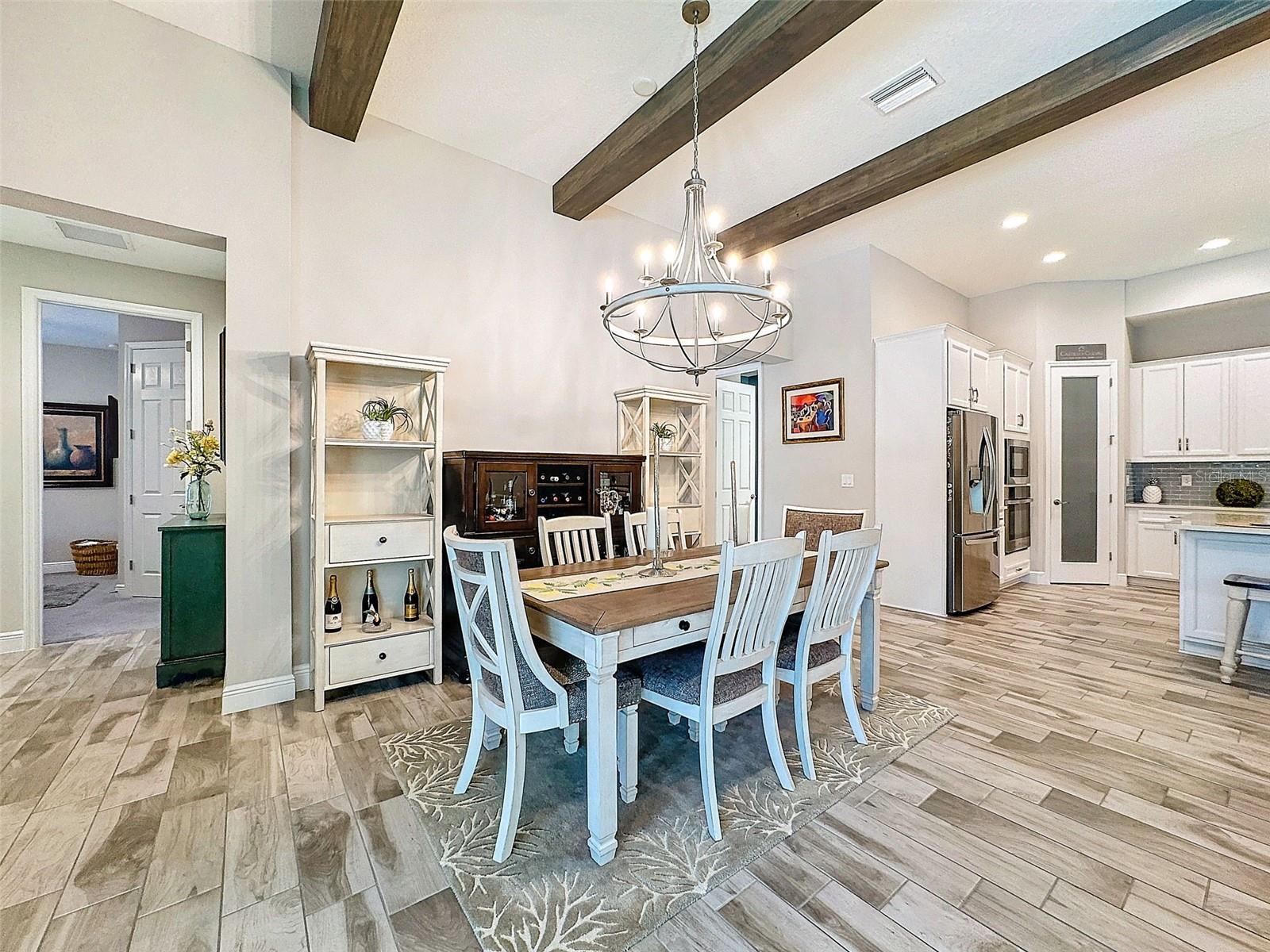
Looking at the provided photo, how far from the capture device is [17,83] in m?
2.31

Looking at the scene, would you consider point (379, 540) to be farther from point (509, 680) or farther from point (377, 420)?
point (509, 680)

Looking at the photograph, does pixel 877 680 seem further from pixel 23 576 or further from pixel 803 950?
pixel 23 576

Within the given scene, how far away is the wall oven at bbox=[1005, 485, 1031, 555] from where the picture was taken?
553cm

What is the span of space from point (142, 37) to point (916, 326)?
599 cm

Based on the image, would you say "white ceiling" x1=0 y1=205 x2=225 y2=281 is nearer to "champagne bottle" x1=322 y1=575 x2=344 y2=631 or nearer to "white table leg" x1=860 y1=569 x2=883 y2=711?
"champagne bottle" x1=322 y1=575 x2=344 y2=631

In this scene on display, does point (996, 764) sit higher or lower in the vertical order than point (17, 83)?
lower

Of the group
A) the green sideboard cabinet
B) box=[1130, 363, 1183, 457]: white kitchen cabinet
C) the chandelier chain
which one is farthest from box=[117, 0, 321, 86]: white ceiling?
box=[1130, 363, 1183, 457]: white kitchen cabinet

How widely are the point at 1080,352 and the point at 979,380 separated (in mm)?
1962

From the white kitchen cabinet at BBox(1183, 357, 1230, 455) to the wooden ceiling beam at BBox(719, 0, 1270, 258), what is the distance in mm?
4258

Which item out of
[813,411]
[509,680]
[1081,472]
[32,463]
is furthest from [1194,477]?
[32,463]

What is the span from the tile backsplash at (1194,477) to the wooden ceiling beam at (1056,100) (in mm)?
4631

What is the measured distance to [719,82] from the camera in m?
2.65

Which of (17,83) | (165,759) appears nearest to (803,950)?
(165,759)

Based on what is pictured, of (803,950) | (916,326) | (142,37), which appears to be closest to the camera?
(803,950)
